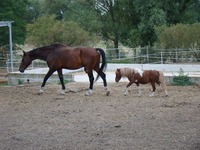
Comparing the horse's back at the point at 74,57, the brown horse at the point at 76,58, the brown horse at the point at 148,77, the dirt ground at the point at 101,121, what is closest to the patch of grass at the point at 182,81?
the dirt ground at the point at 101,121

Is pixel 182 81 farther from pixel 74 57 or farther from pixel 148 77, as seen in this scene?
pixel 74 57

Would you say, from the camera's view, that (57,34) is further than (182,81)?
Yes

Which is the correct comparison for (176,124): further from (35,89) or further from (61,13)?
(61,13)

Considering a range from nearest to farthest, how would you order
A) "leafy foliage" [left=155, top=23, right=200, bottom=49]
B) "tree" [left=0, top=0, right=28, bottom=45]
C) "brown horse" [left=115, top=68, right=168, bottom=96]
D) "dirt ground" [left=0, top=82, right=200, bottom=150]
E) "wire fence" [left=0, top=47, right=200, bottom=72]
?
"dirt ground" [left=0, top=82, right=200, bottom=150] < "brown horse" [left=115, top=68, right=168, bottom=96] < "wire fence" [left=0, top=47, right=200, bottom=72] < "leafy foliage" [left=155, top=23, right=200, bottom=49] < "tree" [left=0, top=0, right=28, bottom=45]

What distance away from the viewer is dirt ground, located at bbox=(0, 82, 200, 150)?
593 centimetres

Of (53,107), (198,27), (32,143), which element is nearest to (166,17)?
(198,27)

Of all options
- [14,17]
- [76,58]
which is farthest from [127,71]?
[14,17]

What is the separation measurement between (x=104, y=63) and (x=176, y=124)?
16.0 feet

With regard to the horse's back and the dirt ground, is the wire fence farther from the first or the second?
the dirt ground

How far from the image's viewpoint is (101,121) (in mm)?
7648

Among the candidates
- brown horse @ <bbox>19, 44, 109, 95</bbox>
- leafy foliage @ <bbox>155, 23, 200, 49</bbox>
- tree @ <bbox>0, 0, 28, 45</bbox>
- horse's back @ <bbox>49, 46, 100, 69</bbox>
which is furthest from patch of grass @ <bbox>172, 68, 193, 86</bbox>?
tree @ <bbox>0, 0, 28, 45</bbox>

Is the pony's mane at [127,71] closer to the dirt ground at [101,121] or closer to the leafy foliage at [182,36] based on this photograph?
the dirt ground at [101,121]

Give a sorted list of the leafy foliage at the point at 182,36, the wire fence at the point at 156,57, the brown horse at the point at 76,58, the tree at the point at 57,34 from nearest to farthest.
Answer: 1. the brown horse at the point at 76,58
2. the wire fence at the point at 156,57
3. the leafy foliage at the point at 182,36
4. the tree at the point at 57,34

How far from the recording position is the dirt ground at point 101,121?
5.93 metres
